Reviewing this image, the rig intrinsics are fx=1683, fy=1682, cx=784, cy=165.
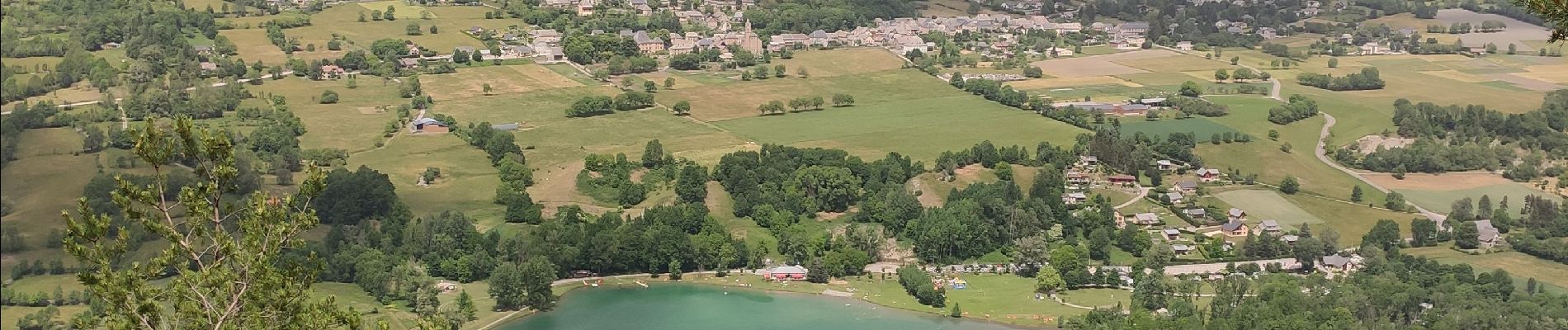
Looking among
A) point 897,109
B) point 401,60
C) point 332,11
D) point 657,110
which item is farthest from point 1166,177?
point 332,11

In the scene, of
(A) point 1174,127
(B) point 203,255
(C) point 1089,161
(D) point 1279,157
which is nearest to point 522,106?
(C) point 1089,161

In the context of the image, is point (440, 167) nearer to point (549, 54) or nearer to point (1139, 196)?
point (1139, 196)

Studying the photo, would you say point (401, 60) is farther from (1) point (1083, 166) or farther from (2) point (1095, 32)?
(2) point (1095, 32)

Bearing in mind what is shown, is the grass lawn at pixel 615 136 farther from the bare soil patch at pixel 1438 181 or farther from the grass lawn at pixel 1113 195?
the bare soil patch at pixel 1438 181

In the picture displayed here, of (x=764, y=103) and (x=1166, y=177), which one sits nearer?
(x=1166, y=177)

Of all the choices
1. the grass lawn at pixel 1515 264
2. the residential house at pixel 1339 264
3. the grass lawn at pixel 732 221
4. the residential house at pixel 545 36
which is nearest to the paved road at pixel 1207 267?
the residential house at pixel 1339 264

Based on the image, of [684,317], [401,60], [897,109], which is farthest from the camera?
[401,60]

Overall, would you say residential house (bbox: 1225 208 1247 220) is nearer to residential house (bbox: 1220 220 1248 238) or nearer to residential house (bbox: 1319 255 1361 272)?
residential house (bbox: 1220 220 1248 238)
